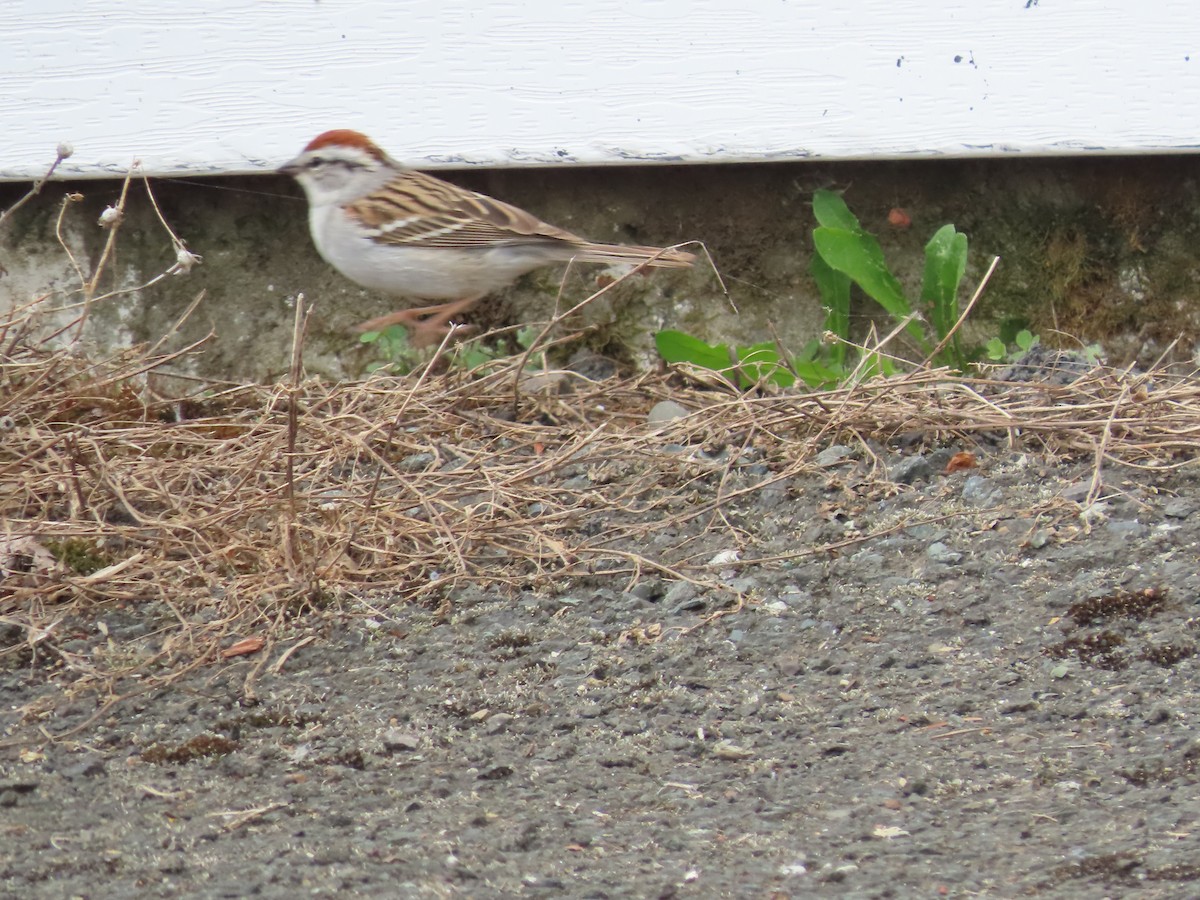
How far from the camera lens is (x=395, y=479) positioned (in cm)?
346

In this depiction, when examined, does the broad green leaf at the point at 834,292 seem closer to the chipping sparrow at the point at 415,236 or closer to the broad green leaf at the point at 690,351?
the broad green leaf at the point at 690,351

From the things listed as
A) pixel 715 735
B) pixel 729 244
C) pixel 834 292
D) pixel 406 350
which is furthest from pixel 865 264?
pixel 715 735

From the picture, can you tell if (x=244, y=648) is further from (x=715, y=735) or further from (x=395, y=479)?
(x=715, y=735)

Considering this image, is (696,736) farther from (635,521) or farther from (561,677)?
(635,521)

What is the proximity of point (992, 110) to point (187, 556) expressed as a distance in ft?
9.23

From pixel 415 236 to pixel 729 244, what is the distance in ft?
4.24

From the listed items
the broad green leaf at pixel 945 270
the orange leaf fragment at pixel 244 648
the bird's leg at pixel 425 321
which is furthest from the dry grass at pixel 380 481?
the broad green leaf at pixel 945 270

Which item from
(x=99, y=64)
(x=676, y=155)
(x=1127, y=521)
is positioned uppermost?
(x=99, y=64)

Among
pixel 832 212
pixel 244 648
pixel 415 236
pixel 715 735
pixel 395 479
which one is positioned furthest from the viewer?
pixel 832 212

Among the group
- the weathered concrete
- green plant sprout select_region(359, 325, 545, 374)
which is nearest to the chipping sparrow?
green plant sprout select_region(359, 325, 545, 374)

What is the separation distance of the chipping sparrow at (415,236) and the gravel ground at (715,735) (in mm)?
1106

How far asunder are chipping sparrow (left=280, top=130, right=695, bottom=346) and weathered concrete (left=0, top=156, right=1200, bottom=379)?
69 cm

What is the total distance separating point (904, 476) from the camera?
344cm

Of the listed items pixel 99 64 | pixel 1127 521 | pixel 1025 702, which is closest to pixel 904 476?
pixel 1127 521
